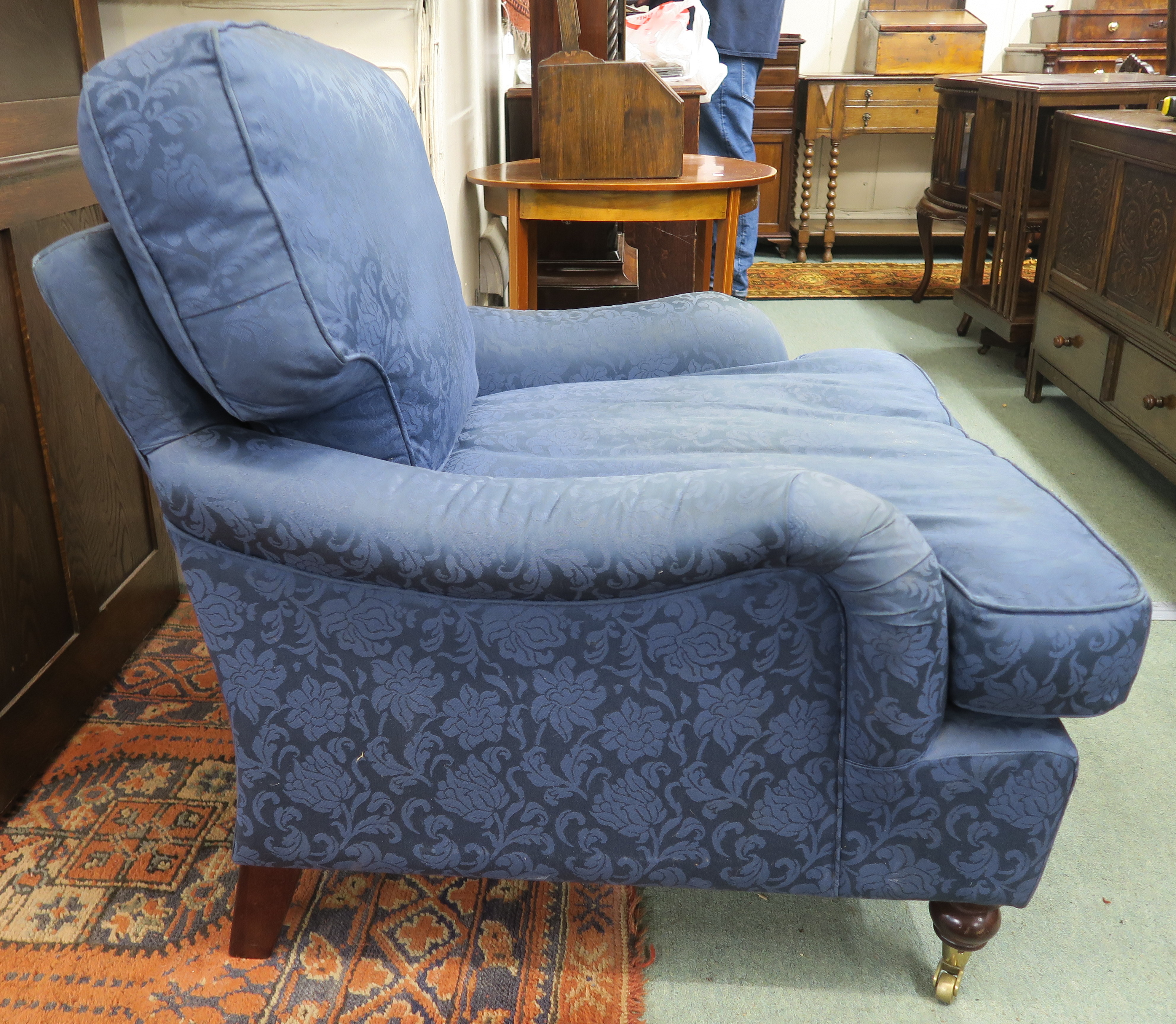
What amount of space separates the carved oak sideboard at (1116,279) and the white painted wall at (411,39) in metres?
1.51

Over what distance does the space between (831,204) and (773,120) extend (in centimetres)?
45

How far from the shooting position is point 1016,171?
3014 mm

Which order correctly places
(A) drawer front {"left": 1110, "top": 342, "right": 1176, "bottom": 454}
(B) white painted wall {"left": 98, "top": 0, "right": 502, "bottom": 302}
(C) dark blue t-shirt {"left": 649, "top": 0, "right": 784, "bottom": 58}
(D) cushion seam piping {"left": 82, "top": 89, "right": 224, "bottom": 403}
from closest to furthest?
(D) cushion seam piping {"left": 82, "top": 89, "right": 224, "bottom": 403} → (B) white painted wall {"left": 98, "top": 0, "right": 502, "bottom": 302} → (A) drawer front {"left": 1110, "top": 342, "right": 1176, "bottom": 454} → (C) dark blue t-shirt {"left": 649, "top": 0, "right": 784, "bottom": 58}

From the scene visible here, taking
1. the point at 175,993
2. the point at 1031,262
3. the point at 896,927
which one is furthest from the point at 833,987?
the point at 1031,262

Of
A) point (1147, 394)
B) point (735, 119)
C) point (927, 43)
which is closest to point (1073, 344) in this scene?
point (1147, 394)

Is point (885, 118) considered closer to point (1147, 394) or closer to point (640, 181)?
point (1147, 394)

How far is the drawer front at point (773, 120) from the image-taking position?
15.0 ft

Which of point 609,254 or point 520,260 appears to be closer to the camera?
point 520,260

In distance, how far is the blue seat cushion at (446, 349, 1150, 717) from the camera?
86cm

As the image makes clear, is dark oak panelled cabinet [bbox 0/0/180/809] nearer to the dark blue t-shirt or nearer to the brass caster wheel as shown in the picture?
the brass caster wheel

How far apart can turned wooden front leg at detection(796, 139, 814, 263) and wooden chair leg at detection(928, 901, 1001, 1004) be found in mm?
4061

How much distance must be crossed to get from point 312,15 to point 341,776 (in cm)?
119

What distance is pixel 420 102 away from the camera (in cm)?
173

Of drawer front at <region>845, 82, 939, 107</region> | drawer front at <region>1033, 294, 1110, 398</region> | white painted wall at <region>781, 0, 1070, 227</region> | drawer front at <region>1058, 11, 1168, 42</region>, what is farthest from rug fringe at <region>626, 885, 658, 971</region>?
drawer front at <region>1058, 11, 1168, 42</region>
